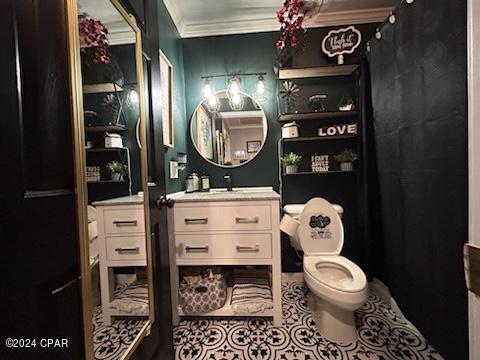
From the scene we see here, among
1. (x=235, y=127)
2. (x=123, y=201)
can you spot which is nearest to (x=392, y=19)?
(x=235, y=127)

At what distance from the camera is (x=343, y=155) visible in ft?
7.20

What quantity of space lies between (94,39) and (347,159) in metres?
2.06

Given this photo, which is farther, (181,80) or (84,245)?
(181,80)

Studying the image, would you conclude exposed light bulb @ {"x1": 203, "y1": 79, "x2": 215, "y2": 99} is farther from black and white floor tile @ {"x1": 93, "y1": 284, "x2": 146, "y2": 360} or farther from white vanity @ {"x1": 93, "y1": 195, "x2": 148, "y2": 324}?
black and white floor tile @ {"x1": 93, "y1": 284, "x2": 146, "y2": 360}

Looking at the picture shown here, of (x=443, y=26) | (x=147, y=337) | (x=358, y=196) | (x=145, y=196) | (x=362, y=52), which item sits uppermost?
(x=362, y=52)

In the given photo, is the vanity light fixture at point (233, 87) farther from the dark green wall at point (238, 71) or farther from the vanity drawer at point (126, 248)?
the vanity drawer at point (126, 248)

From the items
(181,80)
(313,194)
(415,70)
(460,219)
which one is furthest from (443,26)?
(181,80)

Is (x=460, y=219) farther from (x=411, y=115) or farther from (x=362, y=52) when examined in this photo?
(x=362, y=52)

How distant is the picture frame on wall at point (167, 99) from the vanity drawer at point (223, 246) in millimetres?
762

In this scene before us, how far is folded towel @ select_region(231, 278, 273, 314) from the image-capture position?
1.72 meters

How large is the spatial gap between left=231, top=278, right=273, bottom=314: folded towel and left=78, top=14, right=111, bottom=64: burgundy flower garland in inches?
66.5

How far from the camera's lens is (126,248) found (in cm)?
101

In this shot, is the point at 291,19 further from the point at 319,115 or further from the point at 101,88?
the point at 101,88

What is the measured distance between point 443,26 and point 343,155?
3.74 ft
